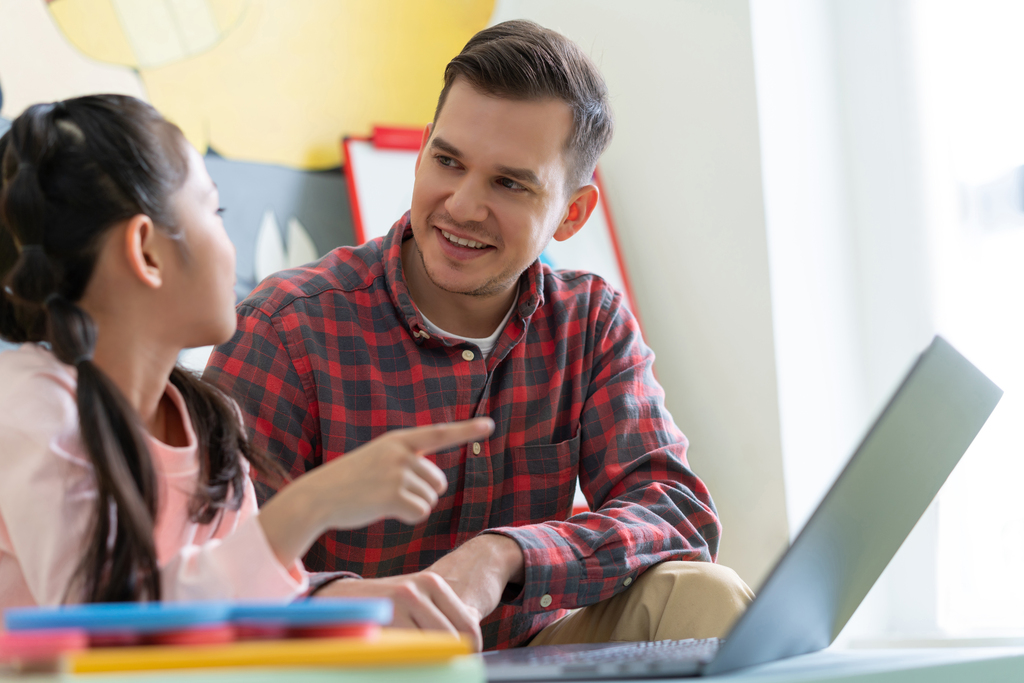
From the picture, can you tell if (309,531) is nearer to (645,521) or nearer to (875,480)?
(875,480)

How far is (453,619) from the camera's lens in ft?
2.62

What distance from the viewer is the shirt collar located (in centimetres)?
130

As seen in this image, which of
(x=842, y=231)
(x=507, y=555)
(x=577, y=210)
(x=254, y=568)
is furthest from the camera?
(x=842, y=231)

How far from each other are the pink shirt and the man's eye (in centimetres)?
74

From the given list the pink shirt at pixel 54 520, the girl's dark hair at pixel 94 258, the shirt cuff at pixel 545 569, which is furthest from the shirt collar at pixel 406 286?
the pink shirt at pixel 54 520

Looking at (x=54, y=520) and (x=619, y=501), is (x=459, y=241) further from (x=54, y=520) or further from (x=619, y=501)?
(x=54, y=520)

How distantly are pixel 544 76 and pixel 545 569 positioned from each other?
29.3 inches

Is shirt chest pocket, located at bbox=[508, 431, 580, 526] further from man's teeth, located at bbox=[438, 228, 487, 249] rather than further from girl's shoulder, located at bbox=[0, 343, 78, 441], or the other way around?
girl's shoulder, located at bbox=[0, 343, 78, 441]

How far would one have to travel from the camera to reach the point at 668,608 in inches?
43.4

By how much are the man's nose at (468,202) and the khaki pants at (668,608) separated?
22.2 inches

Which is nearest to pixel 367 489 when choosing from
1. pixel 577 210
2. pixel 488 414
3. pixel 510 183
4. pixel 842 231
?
pixel 488 414

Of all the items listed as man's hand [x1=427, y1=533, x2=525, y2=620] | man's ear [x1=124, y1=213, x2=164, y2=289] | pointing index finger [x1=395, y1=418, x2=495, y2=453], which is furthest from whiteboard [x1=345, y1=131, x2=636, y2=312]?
pointing index finger [x1=395, y1=418, x2=495, y2=453]

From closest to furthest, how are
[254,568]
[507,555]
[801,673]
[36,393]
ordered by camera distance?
[801,673] → [254,568] → [36,393] → [507,555]

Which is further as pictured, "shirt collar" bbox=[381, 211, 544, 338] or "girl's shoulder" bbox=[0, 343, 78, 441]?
"shirt collar" bbox=[381, 211, 544, 338]
